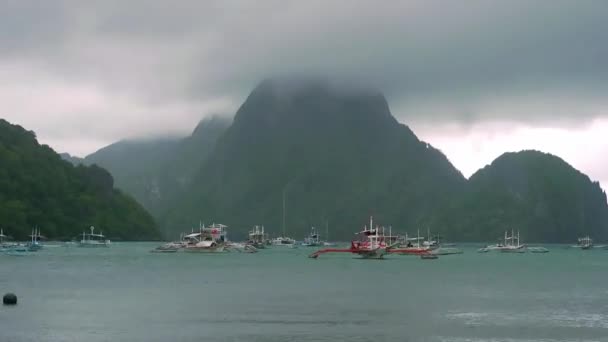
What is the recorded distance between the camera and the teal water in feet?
133

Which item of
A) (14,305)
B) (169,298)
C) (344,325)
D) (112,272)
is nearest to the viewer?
(344,325)

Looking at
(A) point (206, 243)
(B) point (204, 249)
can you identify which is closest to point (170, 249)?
(B) point (204, 249)

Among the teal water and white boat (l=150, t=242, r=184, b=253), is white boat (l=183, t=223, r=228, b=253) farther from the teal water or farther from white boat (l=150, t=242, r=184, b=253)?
the teal water

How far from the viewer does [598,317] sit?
159 feet

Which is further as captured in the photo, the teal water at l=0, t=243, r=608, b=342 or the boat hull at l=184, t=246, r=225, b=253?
the boat hull at l=184, t=246, r=225, b=253

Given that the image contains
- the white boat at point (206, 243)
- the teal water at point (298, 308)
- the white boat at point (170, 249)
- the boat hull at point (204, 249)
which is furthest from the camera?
the white boat at point (206, 243)


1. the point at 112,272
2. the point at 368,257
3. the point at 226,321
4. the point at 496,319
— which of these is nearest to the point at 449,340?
the point at 496,319

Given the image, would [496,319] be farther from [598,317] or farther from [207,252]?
[207,252]

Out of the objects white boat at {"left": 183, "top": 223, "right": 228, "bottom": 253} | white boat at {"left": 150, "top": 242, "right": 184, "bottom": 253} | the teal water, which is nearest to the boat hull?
white boat at {"left": 183, "top": 223, "right": 228, "bottom": 253}

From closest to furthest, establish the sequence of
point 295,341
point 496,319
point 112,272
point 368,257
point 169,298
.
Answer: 1. point 295,341
2. point 496,319
3. point 169,298
4. point 112,272
5. point 368,257

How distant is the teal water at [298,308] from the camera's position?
40.6 meters

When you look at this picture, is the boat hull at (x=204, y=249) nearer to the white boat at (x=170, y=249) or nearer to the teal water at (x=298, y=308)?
the white boat at (x=170, y=249)

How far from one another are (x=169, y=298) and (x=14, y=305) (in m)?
11.5

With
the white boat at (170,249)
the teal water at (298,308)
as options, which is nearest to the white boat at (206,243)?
the white boat at (170,249)
